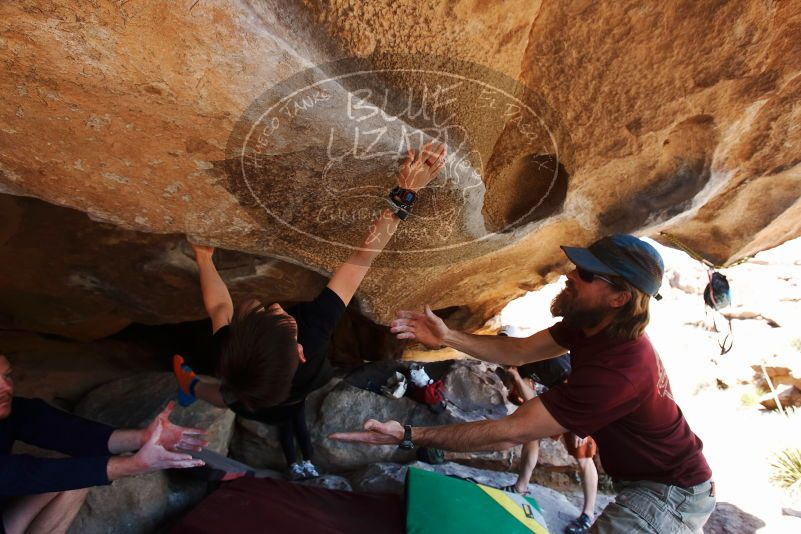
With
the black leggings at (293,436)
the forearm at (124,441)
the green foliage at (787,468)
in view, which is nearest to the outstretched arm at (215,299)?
the forearm at (124,441)

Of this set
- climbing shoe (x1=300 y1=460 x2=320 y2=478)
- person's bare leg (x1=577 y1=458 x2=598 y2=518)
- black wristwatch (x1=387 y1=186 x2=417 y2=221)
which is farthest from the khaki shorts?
climbing shoe (x1=300 y1=460 x2=320 y2=478)

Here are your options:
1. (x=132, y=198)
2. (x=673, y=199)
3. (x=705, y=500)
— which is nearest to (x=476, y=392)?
(x=673, y=199)

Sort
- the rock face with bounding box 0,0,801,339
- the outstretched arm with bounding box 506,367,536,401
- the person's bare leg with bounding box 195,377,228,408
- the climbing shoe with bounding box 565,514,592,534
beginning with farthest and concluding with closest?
the outstretched arm with bounding box 506,367,536,401 < the climbing shoe with bounding box 565,514,592,534 < the person's bare leg with bounding box 195,377,228,408 < the rock face with bounding box 0,0,801,339

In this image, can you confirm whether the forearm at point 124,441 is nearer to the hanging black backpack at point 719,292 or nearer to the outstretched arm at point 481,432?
the outstretched arm at point 481,432

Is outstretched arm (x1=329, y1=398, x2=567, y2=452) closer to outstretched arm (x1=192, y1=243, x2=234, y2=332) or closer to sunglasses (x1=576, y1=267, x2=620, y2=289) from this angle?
sunglasses (x1=576, y1=267, x2=620, y2=289)

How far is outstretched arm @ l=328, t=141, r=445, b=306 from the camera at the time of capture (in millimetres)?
1946

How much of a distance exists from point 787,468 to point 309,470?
6133 millimetres

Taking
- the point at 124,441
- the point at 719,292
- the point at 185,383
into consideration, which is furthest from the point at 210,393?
the point at 719,292

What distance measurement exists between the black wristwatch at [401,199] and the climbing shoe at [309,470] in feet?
7.03

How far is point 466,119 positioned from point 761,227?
272 cm

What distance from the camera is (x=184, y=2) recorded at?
122 centimetres

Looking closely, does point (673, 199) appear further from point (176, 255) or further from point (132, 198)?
point (176, 255)

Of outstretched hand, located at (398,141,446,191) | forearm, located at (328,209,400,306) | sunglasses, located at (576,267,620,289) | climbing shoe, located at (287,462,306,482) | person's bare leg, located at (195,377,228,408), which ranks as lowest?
climbing shoe, located at (287,462,306,482)

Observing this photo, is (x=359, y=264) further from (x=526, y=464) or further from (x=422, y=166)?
(x=526, y=464)
